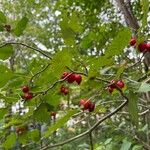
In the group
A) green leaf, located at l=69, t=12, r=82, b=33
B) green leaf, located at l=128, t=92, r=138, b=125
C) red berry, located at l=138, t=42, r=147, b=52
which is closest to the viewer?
green leaf, located at l=69, t=12, r=82, b=33

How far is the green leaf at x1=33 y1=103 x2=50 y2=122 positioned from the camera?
1.52 metres

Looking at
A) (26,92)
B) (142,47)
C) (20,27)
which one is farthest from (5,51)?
(142,47)

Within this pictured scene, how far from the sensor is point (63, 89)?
1.80m

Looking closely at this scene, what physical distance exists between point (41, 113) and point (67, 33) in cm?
50

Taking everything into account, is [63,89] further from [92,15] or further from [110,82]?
[92,15]

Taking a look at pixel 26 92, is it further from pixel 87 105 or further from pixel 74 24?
pixel 74 24

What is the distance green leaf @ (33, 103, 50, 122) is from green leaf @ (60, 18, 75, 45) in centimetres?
45

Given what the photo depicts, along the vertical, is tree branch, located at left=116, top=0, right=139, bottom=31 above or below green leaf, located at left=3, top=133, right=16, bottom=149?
above

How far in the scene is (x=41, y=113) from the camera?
1524mm

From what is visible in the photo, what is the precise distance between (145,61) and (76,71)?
3.36ft

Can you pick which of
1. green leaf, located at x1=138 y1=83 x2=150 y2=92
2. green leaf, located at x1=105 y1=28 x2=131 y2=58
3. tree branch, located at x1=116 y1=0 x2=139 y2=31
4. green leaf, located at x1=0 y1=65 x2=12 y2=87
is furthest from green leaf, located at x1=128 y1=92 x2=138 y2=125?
tree branch, located at x1=116 y1=0 x2=139 y2=31

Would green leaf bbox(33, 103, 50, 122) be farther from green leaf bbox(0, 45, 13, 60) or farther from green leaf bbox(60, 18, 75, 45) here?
green leaf bbox(60, 18, 75, 45)

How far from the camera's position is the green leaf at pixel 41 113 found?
1.52 meters

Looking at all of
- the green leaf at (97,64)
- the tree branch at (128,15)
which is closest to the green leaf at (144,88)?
the green leaf at (97,64)
